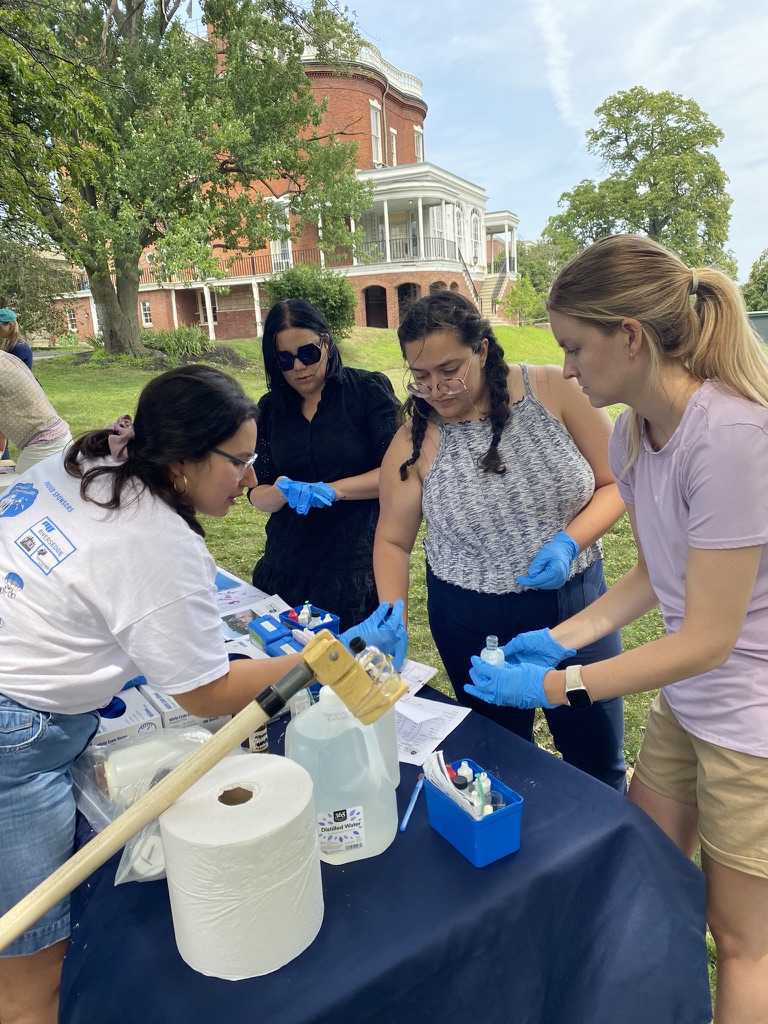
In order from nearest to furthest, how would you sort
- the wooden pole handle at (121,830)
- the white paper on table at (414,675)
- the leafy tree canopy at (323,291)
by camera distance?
1. the wooden pole handle at (121,830)
2. the white paper on table at (414,675)
3. the leafy tree canopy at (323,291)

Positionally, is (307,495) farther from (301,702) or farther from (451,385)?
(301,702)

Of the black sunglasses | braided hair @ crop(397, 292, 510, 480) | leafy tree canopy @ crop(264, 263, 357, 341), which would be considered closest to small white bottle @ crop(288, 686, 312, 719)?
braided hair @ crop(397, 292, 510, 480)

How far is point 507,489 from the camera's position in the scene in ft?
5.84

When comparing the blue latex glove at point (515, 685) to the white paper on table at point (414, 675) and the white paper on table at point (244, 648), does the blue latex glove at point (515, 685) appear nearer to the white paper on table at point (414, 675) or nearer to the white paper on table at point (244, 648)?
the white paper on table at point (414, 675)

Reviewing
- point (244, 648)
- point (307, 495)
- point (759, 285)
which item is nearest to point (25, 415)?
point (307, 495)

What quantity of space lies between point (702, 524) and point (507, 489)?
2.32 feet

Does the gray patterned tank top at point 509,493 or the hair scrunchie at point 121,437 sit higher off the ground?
the hair scrunchie at point 121,437

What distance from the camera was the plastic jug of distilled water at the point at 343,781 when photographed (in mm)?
1091

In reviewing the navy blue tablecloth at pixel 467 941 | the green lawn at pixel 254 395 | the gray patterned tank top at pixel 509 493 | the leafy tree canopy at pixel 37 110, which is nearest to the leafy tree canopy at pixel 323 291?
the green lawn at pixel 254 395

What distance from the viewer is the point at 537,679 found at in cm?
138

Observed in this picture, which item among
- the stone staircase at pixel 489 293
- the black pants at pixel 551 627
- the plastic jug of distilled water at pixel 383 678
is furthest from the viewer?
the stone staircase at pixel 489 293

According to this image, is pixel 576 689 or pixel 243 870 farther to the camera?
pixel 576 689

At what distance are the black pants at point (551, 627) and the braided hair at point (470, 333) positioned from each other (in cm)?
38

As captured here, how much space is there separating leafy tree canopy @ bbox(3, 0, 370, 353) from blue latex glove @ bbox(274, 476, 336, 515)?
9392 millimetres
